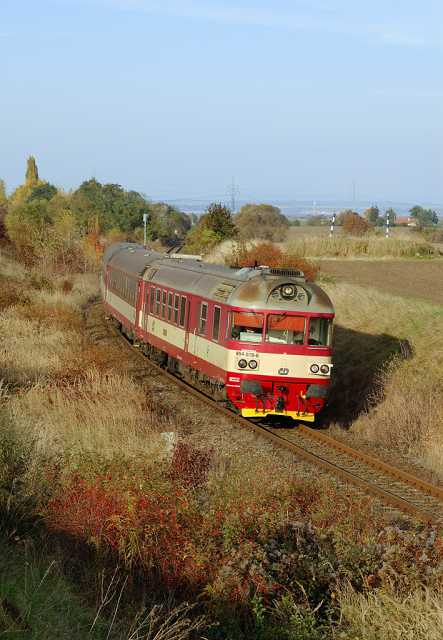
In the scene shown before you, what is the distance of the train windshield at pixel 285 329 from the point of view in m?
15.7

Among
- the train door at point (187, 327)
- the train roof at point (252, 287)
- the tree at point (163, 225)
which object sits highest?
the train roof at point (252, 287)

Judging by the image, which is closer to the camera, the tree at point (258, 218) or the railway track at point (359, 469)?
the railway track at point (359, 469)

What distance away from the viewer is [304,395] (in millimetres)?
15805

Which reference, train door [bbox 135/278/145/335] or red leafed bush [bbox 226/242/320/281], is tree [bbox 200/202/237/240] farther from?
train door [bbox 135/278/145/335]

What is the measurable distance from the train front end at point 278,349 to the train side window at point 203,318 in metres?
1.66

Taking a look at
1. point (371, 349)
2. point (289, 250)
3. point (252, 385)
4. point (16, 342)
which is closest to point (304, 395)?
point (252, 385)

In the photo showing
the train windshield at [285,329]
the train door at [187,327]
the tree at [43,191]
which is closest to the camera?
the train windshield at [285,329]

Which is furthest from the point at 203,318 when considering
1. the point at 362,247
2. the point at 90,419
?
the point at 362,247

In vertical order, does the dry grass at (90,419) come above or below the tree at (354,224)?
below

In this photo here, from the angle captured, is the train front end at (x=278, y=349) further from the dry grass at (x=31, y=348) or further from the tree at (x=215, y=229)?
the tree at (x=215, y=229)

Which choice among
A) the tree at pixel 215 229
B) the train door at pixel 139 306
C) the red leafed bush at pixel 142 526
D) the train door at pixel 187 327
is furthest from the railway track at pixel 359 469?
the tree at pixel 215 229

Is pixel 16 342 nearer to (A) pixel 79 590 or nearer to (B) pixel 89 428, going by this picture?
(B) pixel 89 428

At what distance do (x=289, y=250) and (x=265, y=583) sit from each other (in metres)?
32.3

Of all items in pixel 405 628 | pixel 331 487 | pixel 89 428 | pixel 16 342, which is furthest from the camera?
pixel 16 342
